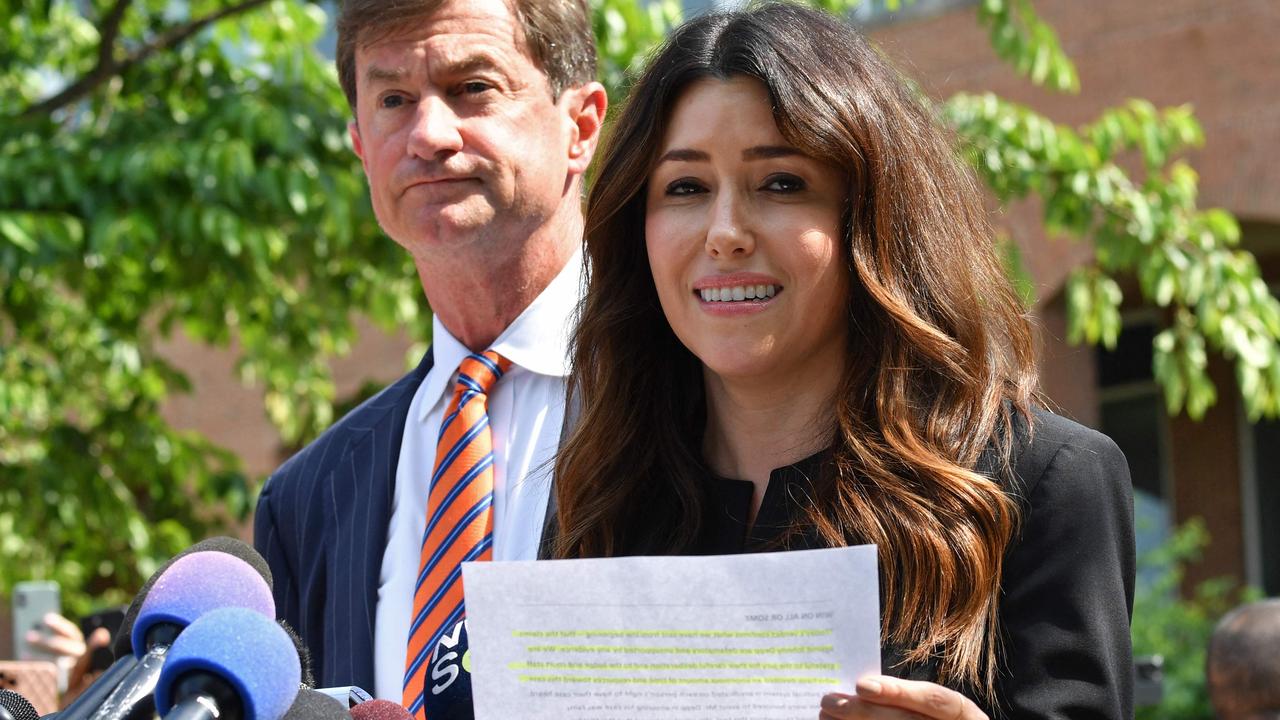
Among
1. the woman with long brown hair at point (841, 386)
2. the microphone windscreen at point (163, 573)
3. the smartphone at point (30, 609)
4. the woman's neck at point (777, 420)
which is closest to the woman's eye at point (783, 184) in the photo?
the woman with long brown hair at point (841, 386)

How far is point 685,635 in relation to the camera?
1.93 metres

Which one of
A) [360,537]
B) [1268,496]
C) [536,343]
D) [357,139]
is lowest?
[1268,496]

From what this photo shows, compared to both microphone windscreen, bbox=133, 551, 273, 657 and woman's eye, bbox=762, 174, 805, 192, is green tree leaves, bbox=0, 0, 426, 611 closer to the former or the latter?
woman's eye, bbox=762, 174, 805, 192

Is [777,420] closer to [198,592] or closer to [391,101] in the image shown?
[198,592]

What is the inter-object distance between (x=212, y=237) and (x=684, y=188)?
347 cm

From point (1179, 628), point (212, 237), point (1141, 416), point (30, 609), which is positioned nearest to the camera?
point (30, 609)

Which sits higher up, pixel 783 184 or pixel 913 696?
pixel 783 184

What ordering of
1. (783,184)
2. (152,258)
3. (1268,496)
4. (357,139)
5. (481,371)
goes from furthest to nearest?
(1268,496) → (152,258) → (357,139) → (481,371) → (783,184)

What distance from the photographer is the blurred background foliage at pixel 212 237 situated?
5.58 m

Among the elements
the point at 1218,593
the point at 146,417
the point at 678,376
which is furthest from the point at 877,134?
the point at 1218,593

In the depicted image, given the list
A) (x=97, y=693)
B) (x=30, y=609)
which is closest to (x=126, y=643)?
(x=97, y=693)

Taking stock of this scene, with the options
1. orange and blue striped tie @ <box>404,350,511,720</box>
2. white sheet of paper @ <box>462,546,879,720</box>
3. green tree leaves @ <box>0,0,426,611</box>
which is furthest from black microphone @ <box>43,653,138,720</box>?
green tree leaves @ <box>0,0,426,611</box>

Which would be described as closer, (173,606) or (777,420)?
(173,606)

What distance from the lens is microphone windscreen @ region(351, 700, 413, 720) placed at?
5.76ft
